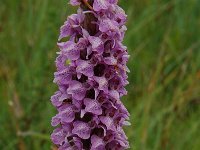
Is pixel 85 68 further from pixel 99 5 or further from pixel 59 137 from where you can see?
pixel 59 137

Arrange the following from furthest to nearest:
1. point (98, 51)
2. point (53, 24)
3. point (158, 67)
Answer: point (53, 24)
point (158, 67)
point (98, 51)

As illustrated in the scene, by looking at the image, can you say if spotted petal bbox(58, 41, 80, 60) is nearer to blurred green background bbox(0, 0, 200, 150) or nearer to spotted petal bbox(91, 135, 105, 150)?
Result: spotted petal bbox(91, 135, 105, 150)

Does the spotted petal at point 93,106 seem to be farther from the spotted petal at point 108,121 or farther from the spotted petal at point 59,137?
the spotted petal at point 59,137

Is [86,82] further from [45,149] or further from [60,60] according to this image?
[45,149]

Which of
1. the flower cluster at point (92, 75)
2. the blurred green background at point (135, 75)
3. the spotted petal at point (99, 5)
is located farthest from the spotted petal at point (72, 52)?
the blurred green background at point (135, 75)

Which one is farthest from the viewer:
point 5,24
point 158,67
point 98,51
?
point 5,24

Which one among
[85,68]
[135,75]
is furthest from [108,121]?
[135,75]

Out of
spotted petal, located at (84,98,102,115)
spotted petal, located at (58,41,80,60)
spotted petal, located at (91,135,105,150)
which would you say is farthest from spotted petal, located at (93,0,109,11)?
spotted petal, located at (91,135,105,150)

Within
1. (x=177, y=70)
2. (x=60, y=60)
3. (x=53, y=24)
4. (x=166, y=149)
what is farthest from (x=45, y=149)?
(x=60, y=60)
